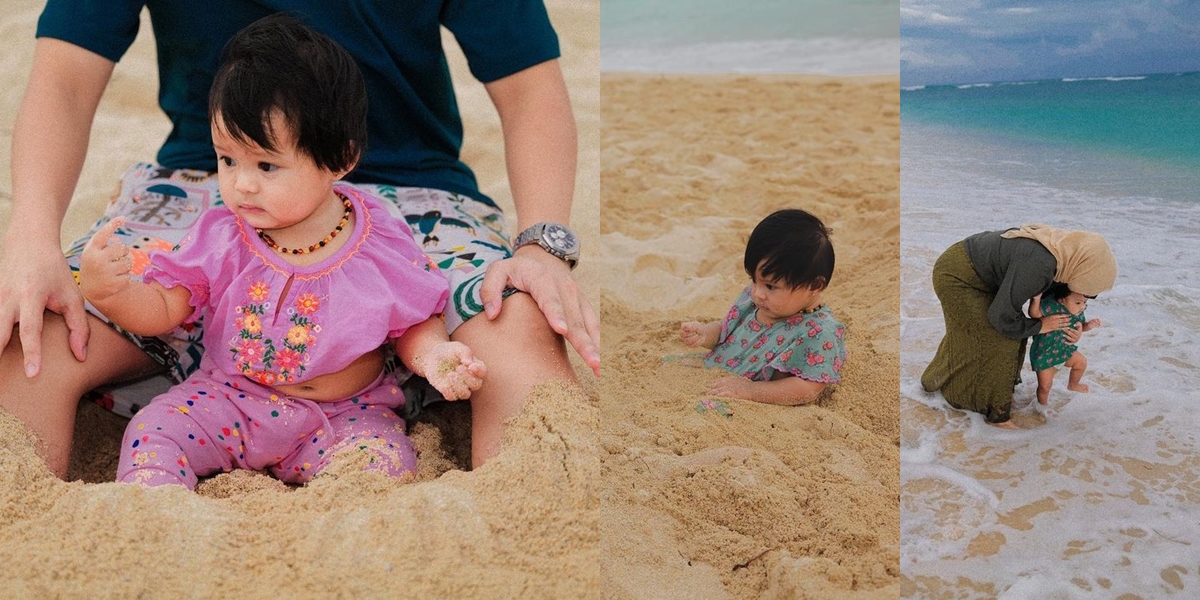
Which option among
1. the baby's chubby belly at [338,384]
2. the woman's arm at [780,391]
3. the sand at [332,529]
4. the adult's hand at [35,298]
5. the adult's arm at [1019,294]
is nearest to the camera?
the sand at [332,529]

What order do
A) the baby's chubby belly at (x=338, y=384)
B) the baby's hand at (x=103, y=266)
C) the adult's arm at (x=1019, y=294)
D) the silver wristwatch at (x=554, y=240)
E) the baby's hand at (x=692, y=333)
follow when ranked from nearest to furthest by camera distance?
the baby's hand at (x=103, y=266), the baby's chubby belly at (x=338, y=384), the silver wristwatch at (x=554, y=240), the adult's arm at (x=1019, y=294), the baby's hand at (x=692, y=333)

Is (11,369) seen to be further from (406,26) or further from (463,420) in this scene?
(406,26)

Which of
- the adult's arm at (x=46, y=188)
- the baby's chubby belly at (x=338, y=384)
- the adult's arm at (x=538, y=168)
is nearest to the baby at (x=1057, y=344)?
the adult's arm at (x=538, y=168)

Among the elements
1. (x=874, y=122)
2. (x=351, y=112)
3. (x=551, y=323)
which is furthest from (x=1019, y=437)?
(x=874, y=122)

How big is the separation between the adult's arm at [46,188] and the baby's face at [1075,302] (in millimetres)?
1636

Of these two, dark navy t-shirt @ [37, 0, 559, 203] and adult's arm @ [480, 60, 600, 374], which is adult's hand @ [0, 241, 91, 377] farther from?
adult's arm @ [480, 60, 600, 374]

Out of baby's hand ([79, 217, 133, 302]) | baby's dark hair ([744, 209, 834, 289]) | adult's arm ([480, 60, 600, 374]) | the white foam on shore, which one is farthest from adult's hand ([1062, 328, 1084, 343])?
the white foam on shore

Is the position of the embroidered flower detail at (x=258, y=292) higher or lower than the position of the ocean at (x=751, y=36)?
higher

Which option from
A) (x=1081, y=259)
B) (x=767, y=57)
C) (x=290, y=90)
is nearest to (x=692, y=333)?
(x=1081, y=259)

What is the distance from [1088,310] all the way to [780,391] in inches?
25.6

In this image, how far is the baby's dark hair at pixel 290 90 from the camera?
4.64ft

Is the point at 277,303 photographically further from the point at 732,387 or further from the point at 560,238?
the point at 732,387

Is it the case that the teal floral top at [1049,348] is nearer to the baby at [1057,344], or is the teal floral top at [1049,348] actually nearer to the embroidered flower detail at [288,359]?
the baby at [1057,344]

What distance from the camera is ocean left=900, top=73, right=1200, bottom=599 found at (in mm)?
1664
